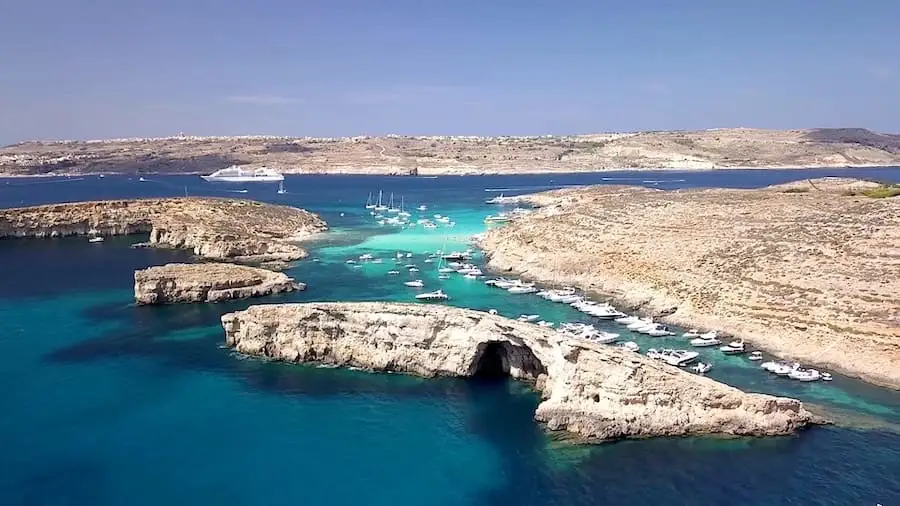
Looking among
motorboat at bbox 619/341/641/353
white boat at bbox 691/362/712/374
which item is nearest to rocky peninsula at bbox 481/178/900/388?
white boat at bbox 691/362/712/374

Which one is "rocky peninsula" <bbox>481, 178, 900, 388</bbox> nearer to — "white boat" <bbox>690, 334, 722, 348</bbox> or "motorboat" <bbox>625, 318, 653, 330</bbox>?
"white boat" <bbox>690, 334, 722, 348</bbox>

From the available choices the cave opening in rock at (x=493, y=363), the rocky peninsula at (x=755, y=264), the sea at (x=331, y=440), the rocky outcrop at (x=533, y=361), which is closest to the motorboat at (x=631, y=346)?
the sea at (x=331, y=440)

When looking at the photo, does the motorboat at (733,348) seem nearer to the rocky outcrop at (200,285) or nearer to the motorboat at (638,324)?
the motorboat at (638,324)

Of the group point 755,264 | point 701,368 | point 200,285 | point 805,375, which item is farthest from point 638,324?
point 200,285

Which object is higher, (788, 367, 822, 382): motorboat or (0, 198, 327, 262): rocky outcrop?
(0, 198, 327, 262): rocky outcrop

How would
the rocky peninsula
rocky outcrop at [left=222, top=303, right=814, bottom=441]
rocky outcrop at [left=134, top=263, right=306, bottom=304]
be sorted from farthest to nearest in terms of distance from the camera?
rocky outcrop at [left=134, top=263, right=306, bottom=304], the rocky peninsula, rocky outcrop at [left=222, top=303, right=814, bottom=441]

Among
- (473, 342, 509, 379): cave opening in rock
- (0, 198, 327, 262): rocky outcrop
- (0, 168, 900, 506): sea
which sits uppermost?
(0, 198, 327, 262): rocky outcrop

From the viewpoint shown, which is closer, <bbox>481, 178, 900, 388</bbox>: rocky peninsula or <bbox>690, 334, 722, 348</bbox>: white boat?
<bbox>481, 178, 900, 388</bbox>: rocky peninsula

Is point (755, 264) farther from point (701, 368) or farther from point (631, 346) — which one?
point (701, 368)
